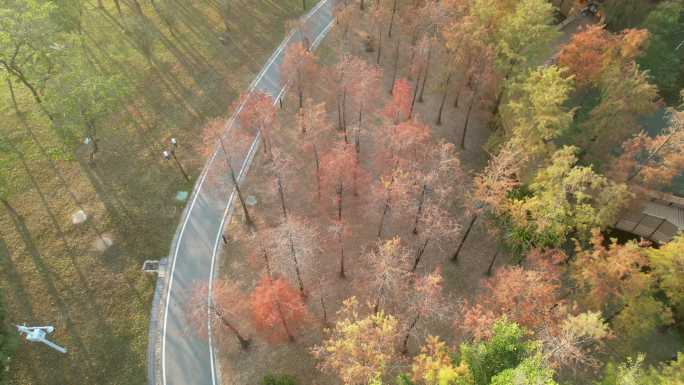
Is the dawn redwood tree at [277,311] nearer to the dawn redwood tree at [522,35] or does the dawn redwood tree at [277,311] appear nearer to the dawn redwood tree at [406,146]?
the dawn redwood tree at [406,146]

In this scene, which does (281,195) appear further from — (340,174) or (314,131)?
(314,131)

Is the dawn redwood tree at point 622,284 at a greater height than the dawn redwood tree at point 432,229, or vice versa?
the dawn redwood tree at point 622,284

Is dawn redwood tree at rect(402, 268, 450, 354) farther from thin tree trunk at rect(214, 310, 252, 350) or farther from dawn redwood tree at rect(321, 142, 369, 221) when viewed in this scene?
thin tree trunk at rect(214, 310, 252, 350)

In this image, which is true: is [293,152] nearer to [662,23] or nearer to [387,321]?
[387,321]

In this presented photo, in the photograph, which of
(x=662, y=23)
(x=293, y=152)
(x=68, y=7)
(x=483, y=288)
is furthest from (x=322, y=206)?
(x=662, y=23)

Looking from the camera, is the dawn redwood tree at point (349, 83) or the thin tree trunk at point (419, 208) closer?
the thin tree trunk at point (419, 208)

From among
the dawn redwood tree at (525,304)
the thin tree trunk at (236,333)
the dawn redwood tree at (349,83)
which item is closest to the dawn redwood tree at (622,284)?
the dawn redwood tree at (525,304)

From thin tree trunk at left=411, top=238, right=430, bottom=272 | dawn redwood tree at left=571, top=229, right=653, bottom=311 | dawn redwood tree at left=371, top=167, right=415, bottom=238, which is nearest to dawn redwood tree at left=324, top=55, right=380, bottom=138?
dawn redwood tree at left=371, top=167, right=415, bottom=238
